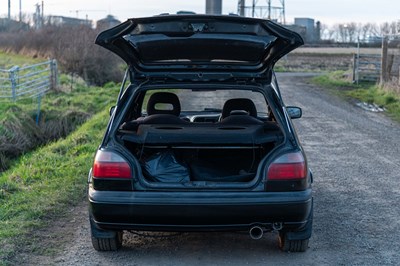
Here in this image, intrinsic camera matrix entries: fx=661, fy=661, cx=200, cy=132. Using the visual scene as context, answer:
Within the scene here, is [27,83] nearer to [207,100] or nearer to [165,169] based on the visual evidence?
[207,100]

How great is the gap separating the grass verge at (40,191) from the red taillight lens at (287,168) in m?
2.33

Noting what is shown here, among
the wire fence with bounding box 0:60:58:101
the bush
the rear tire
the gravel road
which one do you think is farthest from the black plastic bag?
the bush

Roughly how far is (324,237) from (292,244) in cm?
68

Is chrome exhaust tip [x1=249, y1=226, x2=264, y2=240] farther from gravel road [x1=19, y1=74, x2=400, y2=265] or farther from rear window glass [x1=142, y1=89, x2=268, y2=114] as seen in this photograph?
rear window glass [x1=142, y1=89, x2=268, y2=114]

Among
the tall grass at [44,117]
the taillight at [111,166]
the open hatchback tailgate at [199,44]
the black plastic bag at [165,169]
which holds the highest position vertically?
the open hatchback tailgate at [199,44]

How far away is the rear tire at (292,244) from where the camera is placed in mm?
5750

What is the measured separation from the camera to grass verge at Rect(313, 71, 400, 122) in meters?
19.5

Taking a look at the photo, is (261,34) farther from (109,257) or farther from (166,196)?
(109,257)

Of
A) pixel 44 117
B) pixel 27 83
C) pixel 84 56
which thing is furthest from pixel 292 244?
pixel 84 56

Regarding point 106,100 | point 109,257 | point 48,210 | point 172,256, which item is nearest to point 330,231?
point 172,256

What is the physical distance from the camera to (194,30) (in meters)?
5.81

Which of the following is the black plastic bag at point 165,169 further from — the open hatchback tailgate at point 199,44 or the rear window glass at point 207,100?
the rear window glass at point 207,100

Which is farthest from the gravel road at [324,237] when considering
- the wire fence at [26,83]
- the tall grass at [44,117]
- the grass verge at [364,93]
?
the wire fence at [26,83]

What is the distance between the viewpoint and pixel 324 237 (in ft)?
20.8
